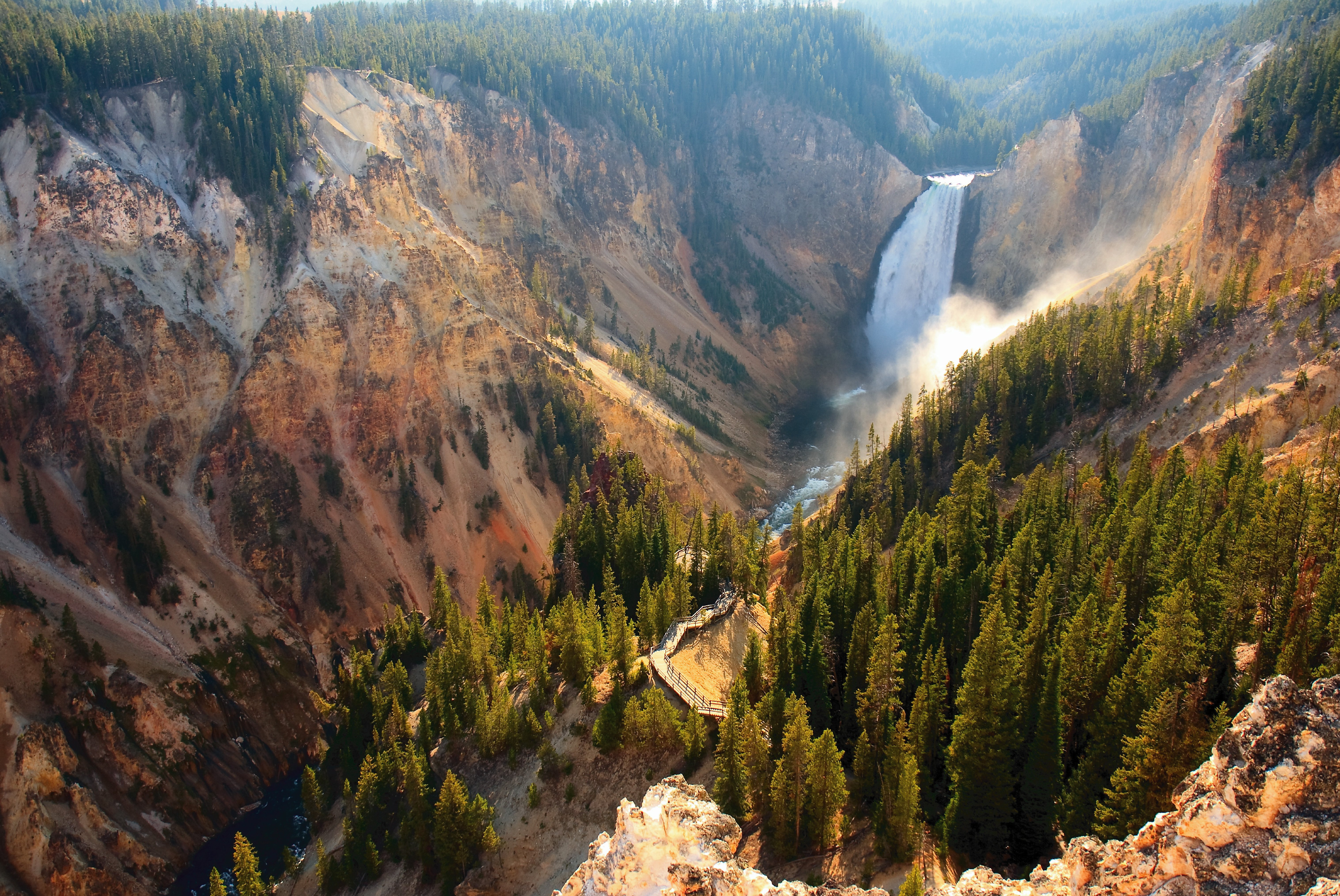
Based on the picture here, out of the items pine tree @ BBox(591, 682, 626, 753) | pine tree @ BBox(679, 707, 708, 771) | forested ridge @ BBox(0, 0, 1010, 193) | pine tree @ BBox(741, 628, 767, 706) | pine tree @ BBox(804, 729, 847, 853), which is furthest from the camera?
forested ridge @ BBox(0, 0, 1010, 193)

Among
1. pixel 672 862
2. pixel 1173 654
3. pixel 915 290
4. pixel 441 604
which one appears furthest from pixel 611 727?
pixel 915 290

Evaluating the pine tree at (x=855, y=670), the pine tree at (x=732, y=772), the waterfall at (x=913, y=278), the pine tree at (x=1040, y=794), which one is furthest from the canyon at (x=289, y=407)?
the waterfall at (x=913, y=278)

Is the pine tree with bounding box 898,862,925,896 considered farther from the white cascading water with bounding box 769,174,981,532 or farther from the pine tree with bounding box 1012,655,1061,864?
the white cascading water with bounding box 769,174,981,532

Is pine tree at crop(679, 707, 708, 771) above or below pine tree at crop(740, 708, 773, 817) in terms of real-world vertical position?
below

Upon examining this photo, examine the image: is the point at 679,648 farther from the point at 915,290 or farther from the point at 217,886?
the point at 915,290

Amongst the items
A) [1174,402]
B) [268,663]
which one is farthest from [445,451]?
[1174,402]

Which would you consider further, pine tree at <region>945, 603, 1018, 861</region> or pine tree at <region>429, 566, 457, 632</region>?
pine tree at <region>429, 566, 457, 632</region>

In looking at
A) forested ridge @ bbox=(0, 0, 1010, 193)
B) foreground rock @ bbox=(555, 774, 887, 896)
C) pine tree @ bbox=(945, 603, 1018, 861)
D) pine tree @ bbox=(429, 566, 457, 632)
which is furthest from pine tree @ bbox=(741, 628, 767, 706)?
forested ridge @ bbox=(0, 0, 1010, 193)
